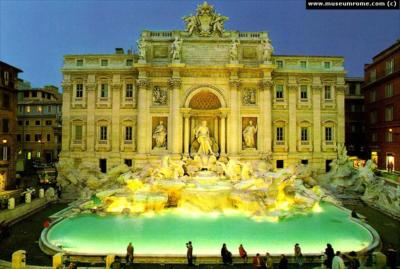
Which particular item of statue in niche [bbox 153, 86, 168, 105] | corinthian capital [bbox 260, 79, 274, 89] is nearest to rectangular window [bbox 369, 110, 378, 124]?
corinthian capital [bbox 260, 79, 274, 89]

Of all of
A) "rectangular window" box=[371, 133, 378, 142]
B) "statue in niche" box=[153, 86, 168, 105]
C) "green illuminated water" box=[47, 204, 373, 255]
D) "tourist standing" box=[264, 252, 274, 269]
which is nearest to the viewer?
"tourist standing" box=[264, 252, 274, 269]

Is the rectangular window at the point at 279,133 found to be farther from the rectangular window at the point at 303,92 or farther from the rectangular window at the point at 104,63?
the rectangular window at the point at 104,63

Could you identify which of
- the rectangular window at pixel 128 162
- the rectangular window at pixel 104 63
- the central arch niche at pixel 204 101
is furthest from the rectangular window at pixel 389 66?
the rectangular window at pixel 104 63

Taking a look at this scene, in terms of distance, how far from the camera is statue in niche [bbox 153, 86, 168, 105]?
29703 mm

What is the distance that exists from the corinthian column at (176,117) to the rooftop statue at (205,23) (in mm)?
5086

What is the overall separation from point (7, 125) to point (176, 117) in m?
15.7

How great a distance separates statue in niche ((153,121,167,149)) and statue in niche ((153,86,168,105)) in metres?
1.95

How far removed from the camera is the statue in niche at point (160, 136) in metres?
29.2

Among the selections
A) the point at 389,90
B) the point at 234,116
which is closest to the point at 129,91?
the point at 234,116

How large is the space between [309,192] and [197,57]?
15627 millimetres

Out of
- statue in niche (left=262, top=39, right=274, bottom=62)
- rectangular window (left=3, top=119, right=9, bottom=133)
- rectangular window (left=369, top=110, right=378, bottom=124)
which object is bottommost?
rectangular window (left=3, top=119, right=9, bottom=133)

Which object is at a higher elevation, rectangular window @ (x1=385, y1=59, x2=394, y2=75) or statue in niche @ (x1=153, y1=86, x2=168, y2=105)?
rectangular window @ (x1=385, y1=59, x2=394, y2=75)

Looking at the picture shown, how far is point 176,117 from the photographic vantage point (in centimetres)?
2894

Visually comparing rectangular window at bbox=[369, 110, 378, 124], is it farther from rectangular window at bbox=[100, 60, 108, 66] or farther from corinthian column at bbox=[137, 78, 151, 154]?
rectangular window at bbox=[100, 60, 108, 66]
